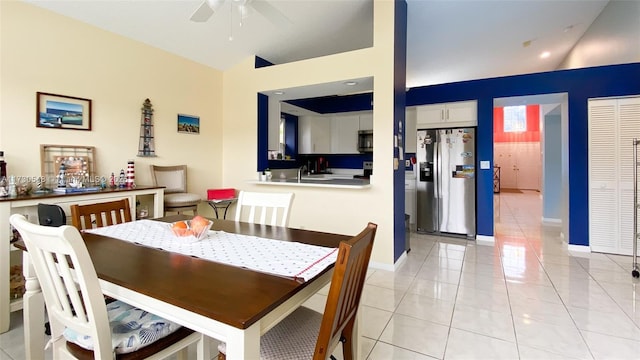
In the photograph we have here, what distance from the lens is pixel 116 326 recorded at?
119cm

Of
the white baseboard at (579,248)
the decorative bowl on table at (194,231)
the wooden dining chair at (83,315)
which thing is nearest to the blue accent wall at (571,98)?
the white baseboard at (579,248)

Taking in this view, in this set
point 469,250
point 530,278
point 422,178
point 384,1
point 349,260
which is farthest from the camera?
point 422,178

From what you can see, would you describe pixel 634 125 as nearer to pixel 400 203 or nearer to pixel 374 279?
pixel 400 203

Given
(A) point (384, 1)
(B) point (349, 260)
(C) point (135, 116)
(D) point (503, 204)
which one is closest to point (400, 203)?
(A) point (384, 1)

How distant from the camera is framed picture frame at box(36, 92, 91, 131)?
8.55ft

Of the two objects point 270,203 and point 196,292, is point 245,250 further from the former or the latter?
point 270,203

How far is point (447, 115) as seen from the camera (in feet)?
15.3

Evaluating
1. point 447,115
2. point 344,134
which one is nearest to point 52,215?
point 447,115

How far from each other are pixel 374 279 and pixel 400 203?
3.22 ft

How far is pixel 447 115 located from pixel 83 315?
4888 mm

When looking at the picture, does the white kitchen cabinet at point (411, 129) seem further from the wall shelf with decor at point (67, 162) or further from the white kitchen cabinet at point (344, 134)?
the wall shelf with decor at point (67, 162)

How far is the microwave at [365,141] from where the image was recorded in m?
6.01

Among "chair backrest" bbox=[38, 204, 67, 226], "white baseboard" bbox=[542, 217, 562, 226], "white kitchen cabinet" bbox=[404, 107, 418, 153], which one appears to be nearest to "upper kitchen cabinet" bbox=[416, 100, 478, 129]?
"white kitchen cabinet" bbox=[404, 107, 418, 153]

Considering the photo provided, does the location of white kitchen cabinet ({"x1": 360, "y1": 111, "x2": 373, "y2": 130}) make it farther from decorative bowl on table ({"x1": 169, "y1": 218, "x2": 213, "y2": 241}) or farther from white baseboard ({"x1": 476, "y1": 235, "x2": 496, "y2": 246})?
decorative bowl on table ({"x1": 169, "y1": 218, "x2": 213, "y2": 241})
